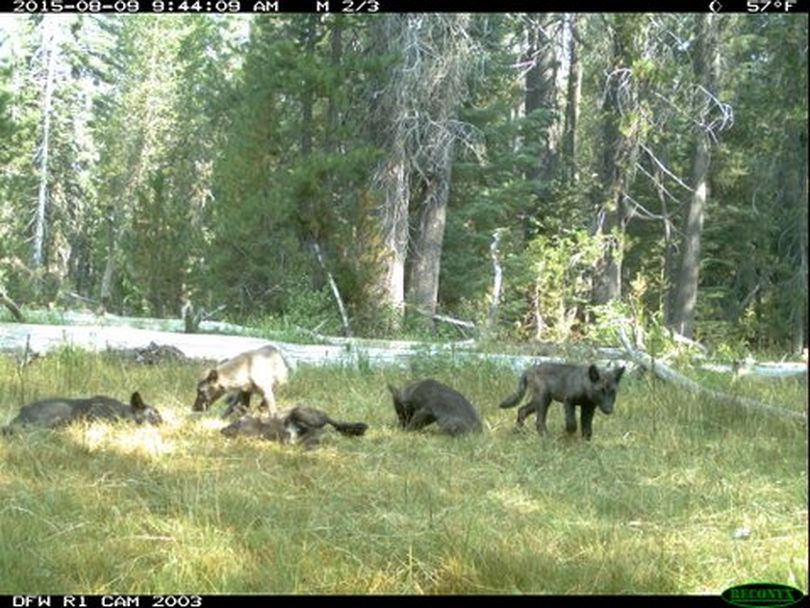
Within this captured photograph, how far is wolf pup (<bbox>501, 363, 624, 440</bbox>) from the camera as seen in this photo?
7301 millimetres

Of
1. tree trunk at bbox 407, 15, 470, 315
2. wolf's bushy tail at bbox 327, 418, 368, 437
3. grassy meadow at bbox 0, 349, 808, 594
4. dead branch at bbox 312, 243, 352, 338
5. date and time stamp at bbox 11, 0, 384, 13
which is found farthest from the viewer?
dead branch at bbox 312, 243, 352, 338

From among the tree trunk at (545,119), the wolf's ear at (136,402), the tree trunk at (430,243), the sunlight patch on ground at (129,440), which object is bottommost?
the sunlight patch on ground at (129,440)

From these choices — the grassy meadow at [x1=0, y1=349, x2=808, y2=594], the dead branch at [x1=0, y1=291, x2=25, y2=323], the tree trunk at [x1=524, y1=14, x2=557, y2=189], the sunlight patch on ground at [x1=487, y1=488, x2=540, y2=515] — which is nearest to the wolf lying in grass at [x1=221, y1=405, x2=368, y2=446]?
the grassy meadow at [x1=0, y1=349, x2=808, y2=594]

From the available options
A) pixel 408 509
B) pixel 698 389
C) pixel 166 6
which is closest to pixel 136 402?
pixel 166 6

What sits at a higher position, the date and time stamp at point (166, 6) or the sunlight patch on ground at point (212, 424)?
the date and time stamp at point (166, 6)

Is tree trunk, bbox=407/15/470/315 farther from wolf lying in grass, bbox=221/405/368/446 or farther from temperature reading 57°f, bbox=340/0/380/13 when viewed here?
wolf lying in grass, bbox=221/405/368/446

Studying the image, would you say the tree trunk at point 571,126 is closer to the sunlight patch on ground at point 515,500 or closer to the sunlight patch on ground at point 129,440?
the sunlight patch on ground at point 129,440

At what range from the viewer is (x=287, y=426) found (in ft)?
23.3

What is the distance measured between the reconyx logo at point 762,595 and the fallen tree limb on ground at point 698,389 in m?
3.36

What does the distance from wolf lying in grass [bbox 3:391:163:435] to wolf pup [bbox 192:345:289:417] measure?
65 cm

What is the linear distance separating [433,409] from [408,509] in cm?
264

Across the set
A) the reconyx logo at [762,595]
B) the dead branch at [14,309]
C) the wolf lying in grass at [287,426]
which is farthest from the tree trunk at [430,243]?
the reconyx logo at [762,595]

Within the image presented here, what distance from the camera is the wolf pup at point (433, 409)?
296 inches

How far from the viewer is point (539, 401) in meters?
7.73
